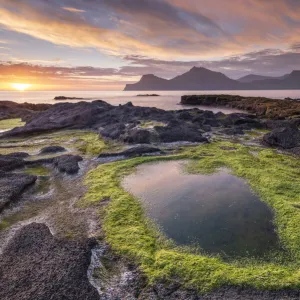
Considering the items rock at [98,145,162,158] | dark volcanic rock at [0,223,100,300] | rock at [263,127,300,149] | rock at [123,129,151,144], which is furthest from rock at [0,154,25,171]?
rock at [263,127,300,149]

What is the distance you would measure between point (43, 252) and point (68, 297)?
9.66 ft

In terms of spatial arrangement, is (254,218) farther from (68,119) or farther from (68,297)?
(68,119)

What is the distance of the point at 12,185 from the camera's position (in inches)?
685

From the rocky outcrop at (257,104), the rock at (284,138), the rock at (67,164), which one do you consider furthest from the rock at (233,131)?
the rock at (67,164)

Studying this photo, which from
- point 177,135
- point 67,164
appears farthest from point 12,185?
point 177,135

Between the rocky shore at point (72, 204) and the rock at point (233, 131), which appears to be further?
the rock at point (233, 131)

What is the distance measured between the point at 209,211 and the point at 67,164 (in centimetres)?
1307

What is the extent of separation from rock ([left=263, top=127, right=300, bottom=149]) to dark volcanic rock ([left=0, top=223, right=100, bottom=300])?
25.6 metres

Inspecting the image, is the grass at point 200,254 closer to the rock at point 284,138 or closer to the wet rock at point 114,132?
the rock at point 284,138

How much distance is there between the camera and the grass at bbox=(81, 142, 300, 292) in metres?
9.23

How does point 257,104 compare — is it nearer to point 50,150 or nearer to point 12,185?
point 50,150

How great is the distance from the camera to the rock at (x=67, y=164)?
2127 cm

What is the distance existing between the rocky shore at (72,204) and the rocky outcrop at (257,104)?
1509 cm

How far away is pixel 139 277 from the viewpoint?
941 cm
